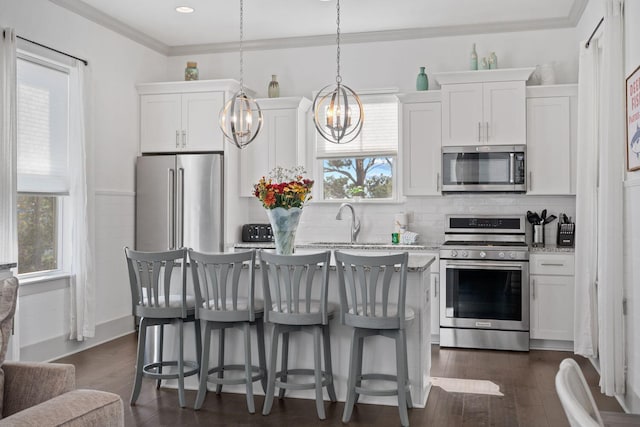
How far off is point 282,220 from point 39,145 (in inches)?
94.1

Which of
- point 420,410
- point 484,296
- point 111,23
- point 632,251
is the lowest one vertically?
point 420,410

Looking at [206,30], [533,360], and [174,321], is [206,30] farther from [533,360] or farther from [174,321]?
[533,360]

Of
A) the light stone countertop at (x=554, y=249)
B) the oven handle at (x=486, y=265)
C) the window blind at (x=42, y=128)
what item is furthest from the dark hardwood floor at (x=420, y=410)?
the window blind at (x=42, y=128)

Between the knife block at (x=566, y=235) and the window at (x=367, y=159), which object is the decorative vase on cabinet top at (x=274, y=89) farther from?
the knife block at (x=566, y=235)

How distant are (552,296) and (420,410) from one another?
87.7 inches

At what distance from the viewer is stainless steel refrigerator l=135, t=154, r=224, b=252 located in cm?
616

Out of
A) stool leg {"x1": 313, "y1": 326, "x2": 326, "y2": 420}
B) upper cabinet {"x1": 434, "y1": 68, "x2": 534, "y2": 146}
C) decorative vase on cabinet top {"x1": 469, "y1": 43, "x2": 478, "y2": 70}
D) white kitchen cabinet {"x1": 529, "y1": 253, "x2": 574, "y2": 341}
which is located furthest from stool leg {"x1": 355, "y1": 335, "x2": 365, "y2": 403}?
decorative vase on cabinet top {"x1": 469, "y1": 43, "x2": 478, "y2": 70}

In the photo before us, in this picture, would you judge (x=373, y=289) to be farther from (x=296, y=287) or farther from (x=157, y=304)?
(x=157, y=304)

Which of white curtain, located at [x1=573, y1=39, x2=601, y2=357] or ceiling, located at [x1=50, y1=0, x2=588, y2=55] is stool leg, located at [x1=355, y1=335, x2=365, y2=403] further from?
ceiling, located at [x1=50, y1=0, x2=588, y2=55]

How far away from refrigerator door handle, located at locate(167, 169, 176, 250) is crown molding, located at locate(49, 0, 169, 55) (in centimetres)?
147

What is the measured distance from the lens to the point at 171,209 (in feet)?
20.2

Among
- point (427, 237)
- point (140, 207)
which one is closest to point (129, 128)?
point (140, 207)

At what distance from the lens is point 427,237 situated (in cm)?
630

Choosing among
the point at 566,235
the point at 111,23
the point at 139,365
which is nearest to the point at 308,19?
the point at 111,23
